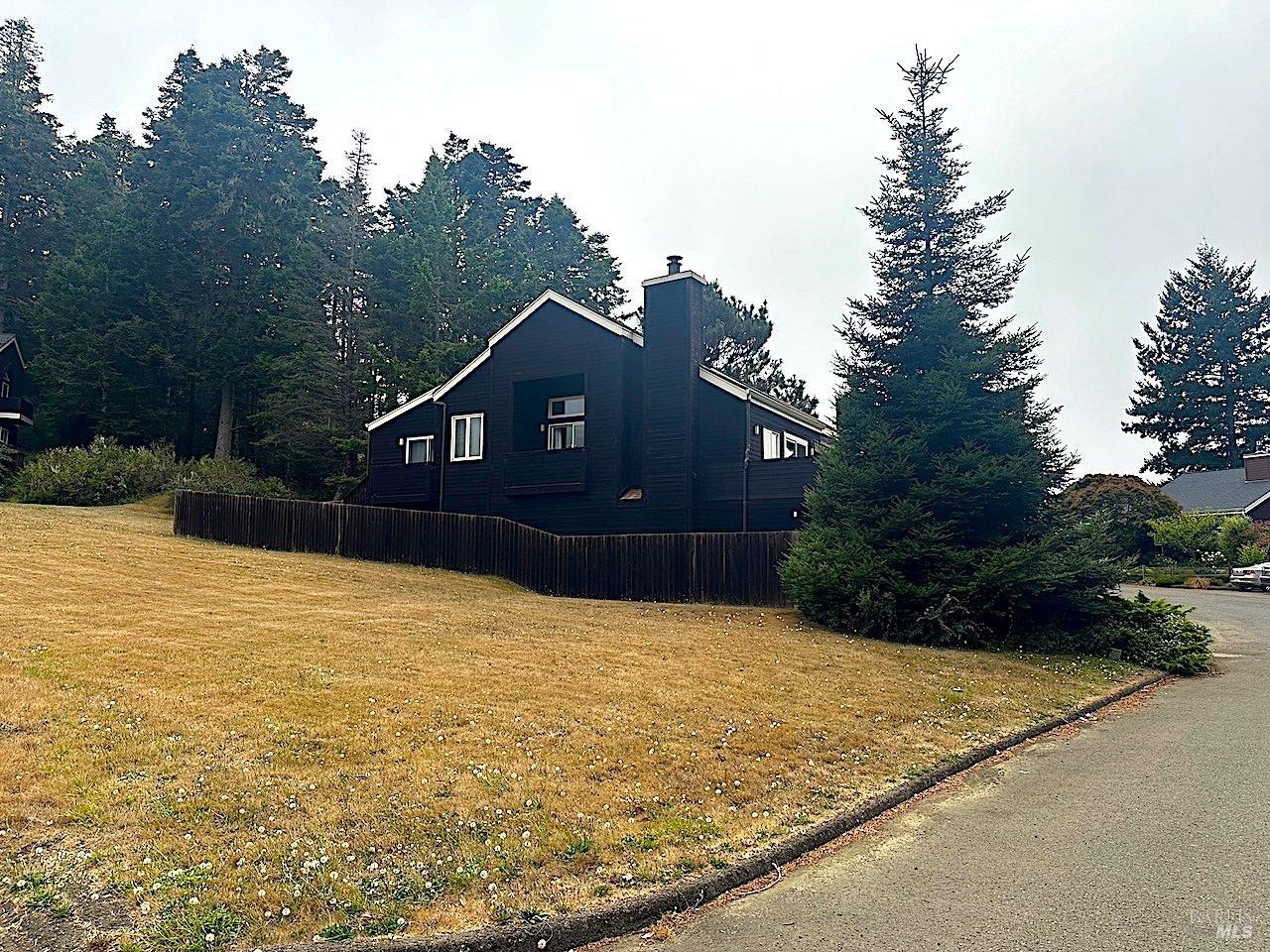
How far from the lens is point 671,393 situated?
2600cm

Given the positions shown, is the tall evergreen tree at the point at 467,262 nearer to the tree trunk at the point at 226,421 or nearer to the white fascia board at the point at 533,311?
the white fascia board at the point at 533,311

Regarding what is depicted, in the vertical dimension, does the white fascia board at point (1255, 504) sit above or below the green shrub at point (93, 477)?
above

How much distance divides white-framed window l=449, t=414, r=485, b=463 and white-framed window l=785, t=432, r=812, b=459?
9975 mm

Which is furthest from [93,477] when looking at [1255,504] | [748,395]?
[1255,504]

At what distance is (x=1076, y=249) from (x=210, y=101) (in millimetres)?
42788

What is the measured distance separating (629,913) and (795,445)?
2378 centimetres

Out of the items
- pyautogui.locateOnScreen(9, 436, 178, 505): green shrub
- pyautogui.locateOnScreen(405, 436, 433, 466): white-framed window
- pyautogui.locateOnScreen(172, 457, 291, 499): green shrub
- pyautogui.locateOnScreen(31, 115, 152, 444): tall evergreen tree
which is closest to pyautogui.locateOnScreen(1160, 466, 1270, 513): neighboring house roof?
pyautogui.locateOnScreen(405, 436, 433, 466): white-framed window

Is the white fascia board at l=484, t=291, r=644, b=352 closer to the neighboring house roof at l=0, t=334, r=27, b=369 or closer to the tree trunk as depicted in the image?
the tree trunk

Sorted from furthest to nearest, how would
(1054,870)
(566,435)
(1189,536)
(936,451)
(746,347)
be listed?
(746,347) → (1189,536) → (566,435) → (936,451) → (1054,870)

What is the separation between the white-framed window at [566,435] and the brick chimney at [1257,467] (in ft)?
136

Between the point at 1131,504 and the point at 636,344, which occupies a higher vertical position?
the point at 636,344

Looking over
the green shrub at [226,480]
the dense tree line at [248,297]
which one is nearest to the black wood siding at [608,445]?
the green shrub at [226,480]

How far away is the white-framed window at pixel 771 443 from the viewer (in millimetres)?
26230

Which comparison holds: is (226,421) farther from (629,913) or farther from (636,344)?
(629,913)
